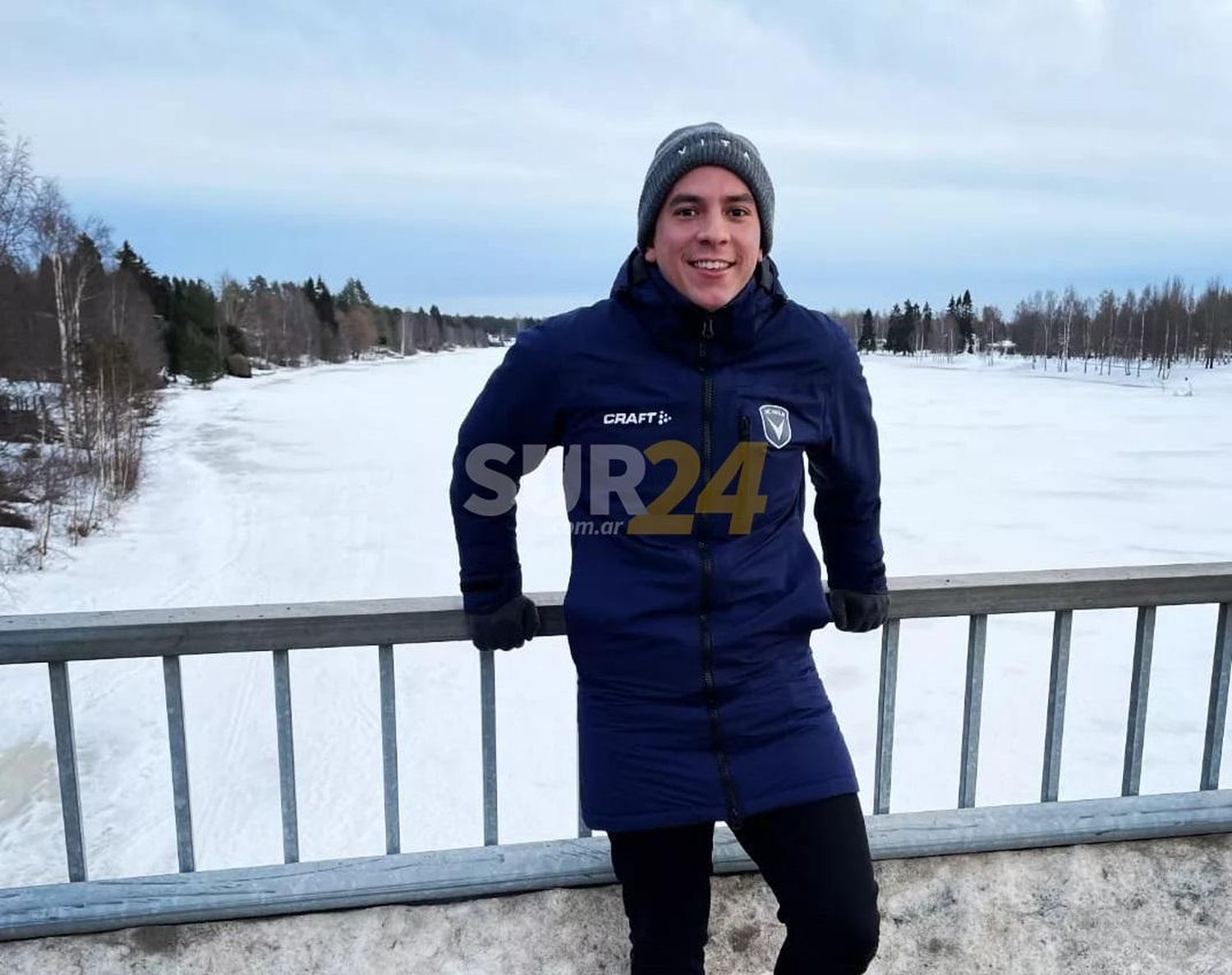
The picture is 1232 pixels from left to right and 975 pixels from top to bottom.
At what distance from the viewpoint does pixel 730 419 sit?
1724mm

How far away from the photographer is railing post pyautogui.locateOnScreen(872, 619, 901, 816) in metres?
2.31

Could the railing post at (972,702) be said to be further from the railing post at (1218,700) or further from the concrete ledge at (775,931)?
the railing post at (1218,700)

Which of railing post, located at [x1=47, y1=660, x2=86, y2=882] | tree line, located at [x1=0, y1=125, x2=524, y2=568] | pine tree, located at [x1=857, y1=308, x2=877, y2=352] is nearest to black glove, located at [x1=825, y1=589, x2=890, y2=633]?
railing post, located at [x1=47, y1=660, x2=86, y2=882]

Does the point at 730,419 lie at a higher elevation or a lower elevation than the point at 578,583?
higher

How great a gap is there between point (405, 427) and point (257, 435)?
4825 mm

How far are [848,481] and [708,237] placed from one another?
0.60 meters

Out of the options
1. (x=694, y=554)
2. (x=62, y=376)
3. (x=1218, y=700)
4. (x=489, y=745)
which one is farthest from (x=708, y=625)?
(x=62, y=376)

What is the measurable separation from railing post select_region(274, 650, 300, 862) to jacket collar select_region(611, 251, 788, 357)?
1096mm

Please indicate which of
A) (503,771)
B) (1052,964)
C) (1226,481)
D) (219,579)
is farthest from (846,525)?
(1226,481)

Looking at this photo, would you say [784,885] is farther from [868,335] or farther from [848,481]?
[868,335]

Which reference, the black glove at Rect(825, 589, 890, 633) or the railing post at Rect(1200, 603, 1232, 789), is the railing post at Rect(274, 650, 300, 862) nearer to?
the black glove at Rect(825, 589, 890, 633)

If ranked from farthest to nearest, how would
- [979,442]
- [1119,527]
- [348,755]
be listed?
1. [979,442]
2. [1119,527]
3. [348,755]

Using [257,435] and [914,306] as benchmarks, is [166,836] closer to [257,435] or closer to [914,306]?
[257,435]

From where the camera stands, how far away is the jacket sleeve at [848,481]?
1857 millimetres
